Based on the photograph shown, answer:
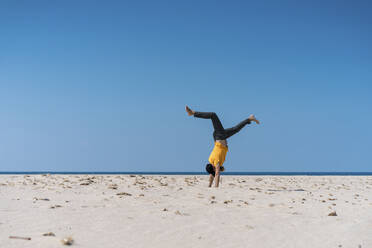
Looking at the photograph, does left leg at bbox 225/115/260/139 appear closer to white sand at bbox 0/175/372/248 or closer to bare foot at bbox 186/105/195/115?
bare foot at bbox 186/105/195/115

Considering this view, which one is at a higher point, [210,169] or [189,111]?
[189,111]

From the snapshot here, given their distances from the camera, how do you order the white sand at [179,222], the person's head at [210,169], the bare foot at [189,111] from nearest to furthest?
the white sand at [179,222] < the bare foot at [189,111] < the person's head at [210,169]

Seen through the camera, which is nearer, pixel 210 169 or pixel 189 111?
pixel 189 111

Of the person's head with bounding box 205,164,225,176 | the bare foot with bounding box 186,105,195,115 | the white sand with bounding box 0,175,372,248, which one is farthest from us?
the person's head with bounding box 205,164,225,176

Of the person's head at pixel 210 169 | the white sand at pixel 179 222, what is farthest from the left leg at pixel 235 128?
the white sand at pixel 179 222

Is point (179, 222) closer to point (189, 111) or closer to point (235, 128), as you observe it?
point (189, 111)

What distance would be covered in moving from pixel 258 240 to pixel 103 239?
2220mm

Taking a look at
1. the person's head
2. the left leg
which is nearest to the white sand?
the person's head

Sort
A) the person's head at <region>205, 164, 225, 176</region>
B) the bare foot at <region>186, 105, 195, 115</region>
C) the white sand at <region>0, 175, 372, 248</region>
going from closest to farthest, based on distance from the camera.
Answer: the white sand at <region>0, 175, 372, 248</region>
the bare foot at <region>186, 105, 195, 115</region>
the person's head at <region>205, 164, 225, 176</region>

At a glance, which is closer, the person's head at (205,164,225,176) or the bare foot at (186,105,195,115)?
Answer: the bare foot at (186,105,195,115)

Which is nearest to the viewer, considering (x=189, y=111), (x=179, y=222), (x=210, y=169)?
(x=179, y=222)

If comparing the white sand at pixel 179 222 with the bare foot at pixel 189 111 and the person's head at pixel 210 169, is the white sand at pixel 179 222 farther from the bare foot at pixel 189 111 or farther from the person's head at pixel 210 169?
the bare foot at pixel 189 111

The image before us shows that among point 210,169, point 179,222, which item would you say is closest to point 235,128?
point 210,169

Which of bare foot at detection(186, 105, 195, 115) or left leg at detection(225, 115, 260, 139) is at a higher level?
bare foot at detection(186, 105, 195, 115)
